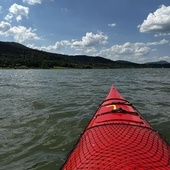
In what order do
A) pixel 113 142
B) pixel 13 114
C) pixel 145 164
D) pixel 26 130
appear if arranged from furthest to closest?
1. pixel 13 114
2. pixel 26 130
3. pixel 113 142
4. pixel 145 164

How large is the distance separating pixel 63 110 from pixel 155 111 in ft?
14.8

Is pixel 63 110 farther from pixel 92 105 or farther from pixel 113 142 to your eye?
pixel 113 142

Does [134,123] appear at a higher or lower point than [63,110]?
higher

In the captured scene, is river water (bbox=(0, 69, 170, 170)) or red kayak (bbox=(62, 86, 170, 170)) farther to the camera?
river water (bbox=(0, 69, 170, 170))

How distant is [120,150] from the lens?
457 cm

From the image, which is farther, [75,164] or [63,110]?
[63,110]

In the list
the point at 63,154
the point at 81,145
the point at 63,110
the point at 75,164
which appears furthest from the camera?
the point at 63,110

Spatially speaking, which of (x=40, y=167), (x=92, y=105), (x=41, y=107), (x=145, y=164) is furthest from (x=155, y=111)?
(x=145, y=164)

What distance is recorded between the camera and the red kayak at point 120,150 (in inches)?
162

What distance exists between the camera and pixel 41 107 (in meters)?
13.6

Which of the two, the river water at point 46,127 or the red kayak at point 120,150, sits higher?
the red kayak at point 120,150

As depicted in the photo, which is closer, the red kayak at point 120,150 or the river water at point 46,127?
the red kayak at point 120,150

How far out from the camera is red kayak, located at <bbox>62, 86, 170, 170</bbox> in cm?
412

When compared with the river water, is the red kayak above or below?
above
